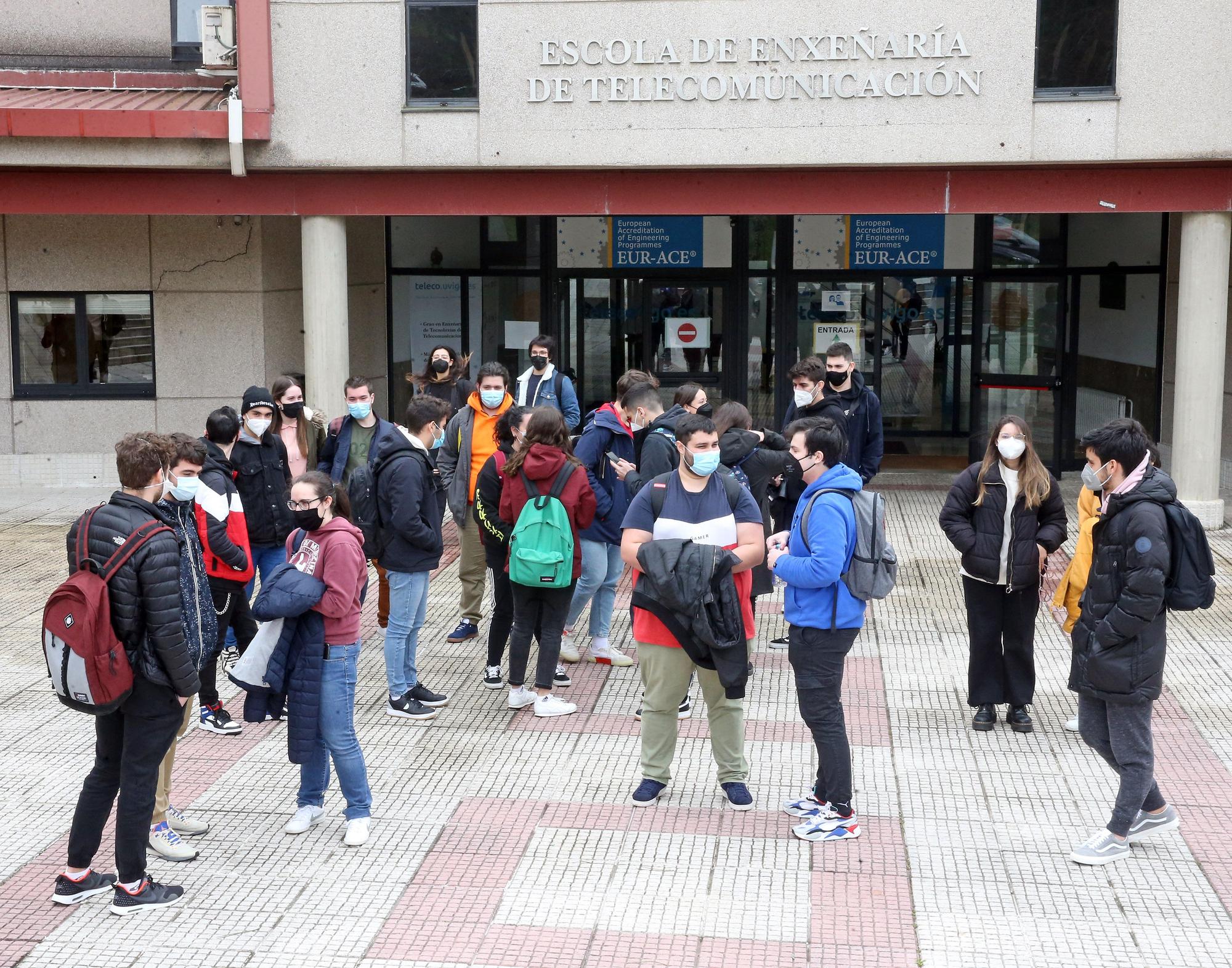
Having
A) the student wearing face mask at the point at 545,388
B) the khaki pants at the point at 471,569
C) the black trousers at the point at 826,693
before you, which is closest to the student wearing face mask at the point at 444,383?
the student wearing face mask at the point at 545,388

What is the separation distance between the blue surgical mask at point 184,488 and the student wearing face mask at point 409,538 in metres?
1.21

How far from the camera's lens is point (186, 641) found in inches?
211

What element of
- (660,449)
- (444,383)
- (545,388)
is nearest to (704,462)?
(660,449)

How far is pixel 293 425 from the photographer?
877 centimetres

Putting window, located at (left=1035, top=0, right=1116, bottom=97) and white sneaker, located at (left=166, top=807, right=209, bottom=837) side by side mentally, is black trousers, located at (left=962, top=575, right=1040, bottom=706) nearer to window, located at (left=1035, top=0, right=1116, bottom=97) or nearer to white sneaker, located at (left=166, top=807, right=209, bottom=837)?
white sneaker, located at (left=166, top=807, right=209, bottom=837)

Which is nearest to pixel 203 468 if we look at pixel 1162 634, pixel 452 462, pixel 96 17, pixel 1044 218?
pixel 452 462

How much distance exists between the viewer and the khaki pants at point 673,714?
6176 mm

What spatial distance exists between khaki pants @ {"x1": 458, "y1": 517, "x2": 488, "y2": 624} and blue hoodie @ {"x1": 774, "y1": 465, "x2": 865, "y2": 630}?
3.00 m

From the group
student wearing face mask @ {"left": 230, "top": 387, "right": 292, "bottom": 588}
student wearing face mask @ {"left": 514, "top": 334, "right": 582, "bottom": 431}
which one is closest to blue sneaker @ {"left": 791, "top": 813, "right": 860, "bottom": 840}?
student wearing face mask @ {"left": 230, "top": 387, "right": 292, "bottom": 588}

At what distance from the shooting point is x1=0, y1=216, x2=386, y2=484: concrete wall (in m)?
14.4

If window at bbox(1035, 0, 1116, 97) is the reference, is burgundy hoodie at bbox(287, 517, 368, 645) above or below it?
below

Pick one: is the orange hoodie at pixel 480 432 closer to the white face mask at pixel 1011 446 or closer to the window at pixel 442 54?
the white face mask at pixel 1011 446

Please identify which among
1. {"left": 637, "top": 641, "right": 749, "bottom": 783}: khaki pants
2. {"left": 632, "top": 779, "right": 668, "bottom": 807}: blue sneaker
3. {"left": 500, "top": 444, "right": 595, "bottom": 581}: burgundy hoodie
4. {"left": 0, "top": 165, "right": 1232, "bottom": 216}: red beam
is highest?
{"left": 0, "top": 165, "right": 1232, "bottom": 216}: red beam

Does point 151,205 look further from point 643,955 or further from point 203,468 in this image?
point 643,955
